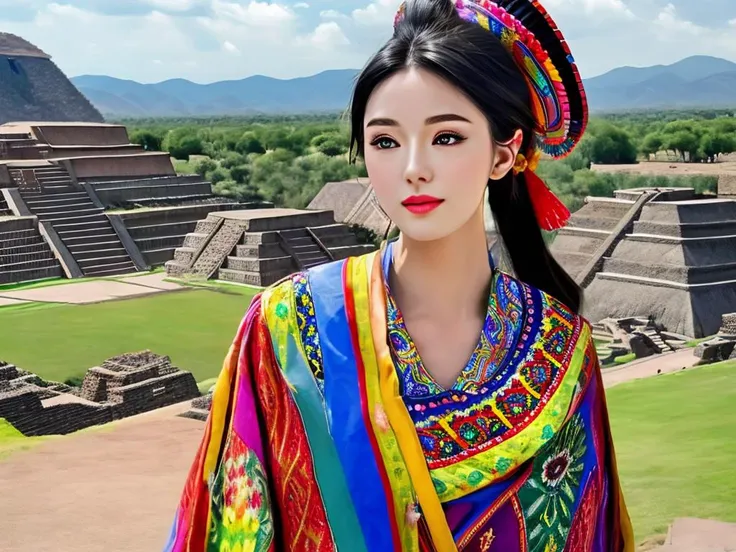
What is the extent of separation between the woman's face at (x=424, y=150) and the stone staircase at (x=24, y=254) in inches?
601

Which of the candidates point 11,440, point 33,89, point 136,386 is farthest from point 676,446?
point 33,89

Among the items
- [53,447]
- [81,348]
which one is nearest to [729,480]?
[53,447]

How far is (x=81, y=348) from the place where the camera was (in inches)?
444

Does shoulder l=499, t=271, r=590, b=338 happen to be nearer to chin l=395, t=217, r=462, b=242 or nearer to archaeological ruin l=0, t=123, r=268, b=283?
chin l=395, t=217, r=462, b=242

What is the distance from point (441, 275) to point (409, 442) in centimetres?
33

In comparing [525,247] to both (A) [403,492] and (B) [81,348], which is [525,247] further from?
(B) [81,348]

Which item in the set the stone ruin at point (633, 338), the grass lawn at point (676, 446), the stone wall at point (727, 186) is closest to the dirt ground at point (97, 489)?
the grass lawn at point (676, 446)

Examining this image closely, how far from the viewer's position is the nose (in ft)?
4.98

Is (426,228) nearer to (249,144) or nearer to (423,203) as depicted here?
(423,203)

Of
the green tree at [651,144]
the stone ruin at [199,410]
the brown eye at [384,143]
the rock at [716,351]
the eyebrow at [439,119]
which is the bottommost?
the rock at [716,351]

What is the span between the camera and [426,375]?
1555 millimetres

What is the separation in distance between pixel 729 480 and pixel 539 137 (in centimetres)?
371

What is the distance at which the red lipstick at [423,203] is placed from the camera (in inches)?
60.8

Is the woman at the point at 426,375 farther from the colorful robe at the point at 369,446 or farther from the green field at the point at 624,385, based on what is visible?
the green field at the point at 624,385
